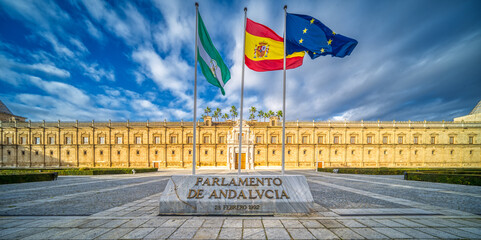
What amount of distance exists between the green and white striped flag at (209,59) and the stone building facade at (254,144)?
27224mm

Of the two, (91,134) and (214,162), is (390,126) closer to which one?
(214,162)

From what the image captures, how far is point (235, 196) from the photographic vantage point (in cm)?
594

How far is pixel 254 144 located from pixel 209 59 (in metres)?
29.2

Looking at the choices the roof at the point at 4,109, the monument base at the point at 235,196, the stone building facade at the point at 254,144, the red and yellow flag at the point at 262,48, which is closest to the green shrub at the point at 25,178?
the monument base at the point at 235,196

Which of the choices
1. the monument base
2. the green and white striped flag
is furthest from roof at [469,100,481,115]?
the green and white striped flag

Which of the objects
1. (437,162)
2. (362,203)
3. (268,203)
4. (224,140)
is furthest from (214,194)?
(437,162)

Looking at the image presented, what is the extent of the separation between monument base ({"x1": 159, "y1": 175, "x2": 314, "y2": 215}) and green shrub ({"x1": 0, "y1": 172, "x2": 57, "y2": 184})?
17.3 meters

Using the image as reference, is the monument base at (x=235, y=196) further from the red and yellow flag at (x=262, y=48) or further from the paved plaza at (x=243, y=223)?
the red and yellow flag at (x=262, y=48)

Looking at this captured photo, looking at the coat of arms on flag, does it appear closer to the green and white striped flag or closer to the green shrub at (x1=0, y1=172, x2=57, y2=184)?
the green and white striped flag

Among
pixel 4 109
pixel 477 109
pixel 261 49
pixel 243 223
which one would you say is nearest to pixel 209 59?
pixel 261 49

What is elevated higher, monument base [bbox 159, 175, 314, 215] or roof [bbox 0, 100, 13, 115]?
roof [bbox 0, 100, 13, 115]

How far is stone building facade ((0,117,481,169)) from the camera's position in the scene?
119ft

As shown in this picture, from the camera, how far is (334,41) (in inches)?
320

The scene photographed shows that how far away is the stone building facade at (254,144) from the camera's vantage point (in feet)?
119
